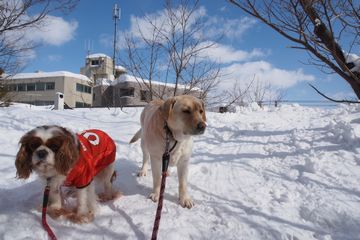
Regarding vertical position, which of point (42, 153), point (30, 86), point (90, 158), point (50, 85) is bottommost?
point (90, 158)

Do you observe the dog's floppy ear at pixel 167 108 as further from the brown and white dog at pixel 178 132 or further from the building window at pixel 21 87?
the building window at pixel 21 87

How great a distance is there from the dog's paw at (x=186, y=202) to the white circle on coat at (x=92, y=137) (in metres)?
1.20

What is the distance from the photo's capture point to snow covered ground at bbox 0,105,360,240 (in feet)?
8.84

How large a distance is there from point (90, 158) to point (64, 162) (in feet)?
1.43

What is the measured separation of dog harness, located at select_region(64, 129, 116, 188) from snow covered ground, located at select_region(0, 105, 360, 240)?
1.34 ft

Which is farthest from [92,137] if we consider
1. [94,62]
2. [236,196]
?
[94,62]

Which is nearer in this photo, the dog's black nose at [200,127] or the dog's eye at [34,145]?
the dog's eye at [34,145]

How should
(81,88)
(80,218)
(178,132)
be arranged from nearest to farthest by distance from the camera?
(80,218) < (178,132) < (81,88)

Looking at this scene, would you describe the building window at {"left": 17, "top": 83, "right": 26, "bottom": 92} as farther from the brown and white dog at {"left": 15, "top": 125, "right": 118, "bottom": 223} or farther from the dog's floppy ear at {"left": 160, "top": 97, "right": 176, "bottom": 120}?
the dog's floppy ear at {"left": 160, "top": 97, "right": 176, "bottom": 120}

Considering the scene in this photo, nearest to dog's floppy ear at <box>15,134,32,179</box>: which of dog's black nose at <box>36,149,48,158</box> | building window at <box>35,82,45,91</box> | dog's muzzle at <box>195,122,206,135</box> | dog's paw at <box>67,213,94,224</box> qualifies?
dog's black nose at <box>36,149,48,158</box>

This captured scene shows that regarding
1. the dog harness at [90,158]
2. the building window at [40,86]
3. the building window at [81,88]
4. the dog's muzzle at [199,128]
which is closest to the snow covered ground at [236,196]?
the dog harness at [90,158]

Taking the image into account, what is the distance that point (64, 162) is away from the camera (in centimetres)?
262

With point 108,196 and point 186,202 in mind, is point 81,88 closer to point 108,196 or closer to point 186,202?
Result: point 108,196

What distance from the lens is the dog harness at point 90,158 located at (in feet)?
9.37
